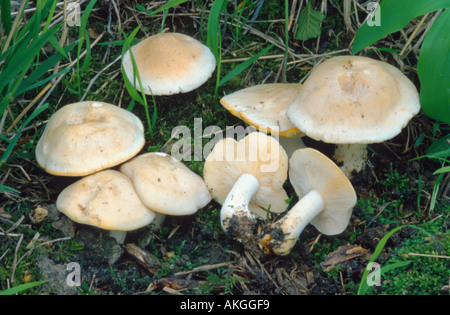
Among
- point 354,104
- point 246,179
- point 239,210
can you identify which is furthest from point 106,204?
point 354,104

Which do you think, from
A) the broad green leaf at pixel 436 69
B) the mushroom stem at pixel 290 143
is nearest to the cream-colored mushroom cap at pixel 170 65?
the mushroom stem at pixel 290 143

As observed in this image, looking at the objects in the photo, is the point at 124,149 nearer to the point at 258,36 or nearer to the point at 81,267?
the point at 81,267

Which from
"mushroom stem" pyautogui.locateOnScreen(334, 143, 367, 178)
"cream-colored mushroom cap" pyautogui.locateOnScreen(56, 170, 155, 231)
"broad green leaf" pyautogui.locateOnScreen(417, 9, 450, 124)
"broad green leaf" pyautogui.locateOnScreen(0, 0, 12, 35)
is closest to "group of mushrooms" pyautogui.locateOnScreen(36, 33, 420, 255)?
"cream-colored mushroom cap" pyautogui.locateOnScreen(56, 170, 155, 231)

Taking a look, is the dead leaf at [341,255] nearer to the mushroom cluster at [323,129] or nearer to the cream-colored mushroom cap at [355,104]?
the mushroom cluster at [323,129]

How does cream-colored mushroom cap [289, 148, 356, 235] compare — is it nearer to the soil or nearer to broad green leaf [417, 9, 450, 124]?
the soil

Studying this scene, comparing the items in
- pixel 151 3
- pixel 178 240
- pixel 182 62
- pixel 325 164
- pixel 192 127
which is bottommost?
pixel 178 240

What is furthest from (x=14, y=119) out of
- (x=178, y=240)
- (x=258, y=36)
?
(x=258, y=36)
